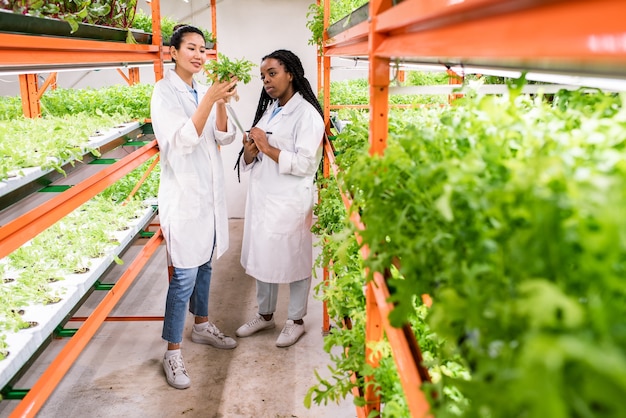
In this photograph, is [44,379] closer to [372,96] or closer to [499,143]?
[372,96]

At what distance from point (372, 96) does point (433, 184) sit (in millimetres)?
711

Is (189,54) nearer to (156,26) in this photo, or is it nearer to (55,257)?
(156,26)

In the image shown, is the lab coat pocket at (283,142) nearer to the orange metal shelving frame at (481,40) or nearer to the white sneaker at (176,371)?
the white sneaker at (176,371)

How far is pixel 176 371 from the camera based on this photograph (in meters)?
3.67

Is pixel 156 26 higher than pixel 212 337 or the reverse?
higher

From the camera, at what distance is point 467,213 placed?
949 millimetres

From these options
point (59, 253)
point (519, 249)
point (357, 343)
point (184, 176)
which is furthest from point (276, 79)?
point (519, 249)

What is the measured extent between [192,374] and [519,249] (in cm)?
342

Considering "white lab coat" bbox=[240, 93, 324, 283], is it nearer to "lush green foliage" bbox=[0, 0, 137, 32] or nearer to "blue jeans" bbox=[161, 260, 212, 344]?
"blue jeans" bbox=[161, 260, 212, 344]

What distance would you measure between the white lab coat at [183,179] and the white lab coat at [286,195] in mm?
360

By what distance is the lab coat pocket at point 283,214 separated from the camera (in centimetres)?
409

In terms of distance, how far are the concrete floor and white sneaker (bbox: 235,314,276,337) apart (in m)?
0.05

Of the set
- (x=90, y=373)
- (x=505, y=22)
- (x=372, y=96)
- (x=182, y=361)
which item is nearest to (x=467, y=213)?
(x=505, y=22)

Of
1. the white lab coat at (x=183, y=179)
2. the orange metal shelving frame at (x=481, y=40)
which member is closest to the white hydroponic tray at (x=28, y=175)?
the white lab coat at (x=183, y=179)
